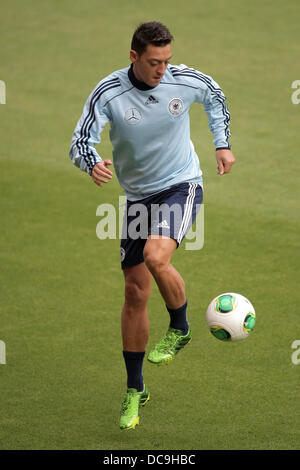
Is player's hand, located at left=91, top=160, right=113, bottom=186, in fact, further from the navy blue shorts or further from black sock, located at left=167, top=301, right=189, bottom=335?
black sock, located at left=167, top=301, right=189, bottom=335

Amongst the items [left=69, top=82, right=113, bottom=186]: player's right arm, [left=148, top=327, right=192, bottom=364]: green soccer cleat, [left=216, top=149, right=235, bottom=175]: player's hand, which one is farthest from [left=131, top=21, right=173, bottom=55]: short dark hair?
[left=148, top=327, right=192, bottom=364]: green soccer cleat

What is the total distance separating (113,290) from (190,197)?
8.10 feet

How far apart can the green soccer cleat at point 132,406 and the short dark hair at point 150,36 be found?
2330mm

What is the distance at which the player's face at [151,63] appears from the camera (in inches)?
215

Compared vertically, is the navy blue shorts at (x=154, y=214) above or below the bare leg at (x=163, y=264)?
above

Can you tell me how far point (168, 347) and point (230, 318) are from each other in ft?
1.56

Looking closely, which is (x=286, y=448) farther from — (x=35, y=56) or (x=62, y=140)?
(x=35, y=56)

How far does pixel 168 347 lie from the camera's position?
5.87 m

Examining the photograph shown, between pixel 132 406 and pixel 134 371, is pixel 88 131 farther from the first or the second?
pixel 132 406

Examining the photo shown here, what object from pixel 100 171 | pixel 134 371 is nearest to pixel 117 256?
pixel 134 371

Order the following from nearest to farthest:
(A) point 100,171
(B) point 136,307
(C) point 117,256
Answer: (A) point 100,171 < (B) point 136,307 < (C) point 117,256

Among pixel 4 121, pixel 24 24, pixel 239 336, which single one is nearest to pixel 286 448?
pixel 239 336

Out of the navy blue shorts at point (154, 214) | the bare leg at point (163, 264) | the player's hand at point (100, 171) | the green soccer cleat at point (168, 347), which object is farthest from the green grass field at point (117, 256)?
the player's hand at point (100, 171)

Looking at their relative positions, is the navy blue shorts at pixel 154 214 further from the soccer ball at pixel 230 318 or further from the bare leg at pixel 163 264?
the soccer ball at pixel 230 318
